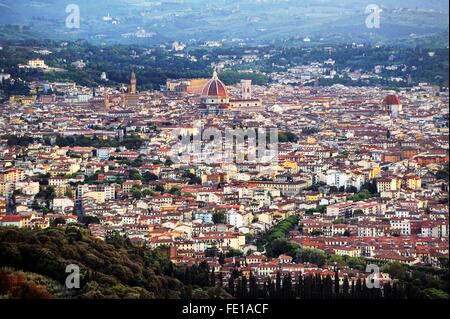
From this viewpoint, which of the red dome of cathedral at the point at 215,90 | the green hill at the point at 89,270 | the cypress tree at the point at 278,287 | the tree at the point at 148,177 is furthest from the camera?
the red dome of cathedral at the point at 215,90

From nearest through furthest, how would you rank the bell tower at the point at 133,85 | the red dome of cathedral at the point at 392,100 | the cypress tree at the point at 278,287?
the cypress tree at the point at 278,287
the red dome of cathedral at the point at 392,100
the bell tower at the point at 133,85

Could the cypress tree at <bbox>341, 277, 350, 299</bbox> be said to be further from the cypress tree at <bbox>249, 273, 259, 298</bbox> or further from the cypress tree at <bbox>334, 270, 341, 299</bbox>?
the cypress tree at <bbox>249, 273, 259, 298</bbox>

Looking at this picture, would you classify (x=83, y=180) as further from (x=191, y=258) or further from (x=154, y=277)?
(x=154, y=277)

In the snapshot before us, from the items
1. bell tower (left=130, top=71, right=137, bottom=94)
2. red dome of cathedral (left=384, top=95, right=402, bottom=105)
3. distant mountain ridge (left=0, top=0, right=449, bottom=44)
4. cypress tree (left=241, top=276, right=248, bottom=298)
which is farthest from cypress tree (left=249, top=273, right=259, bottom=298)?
distant mountain ridge (left=0, top=0, right=449, bottom=44)

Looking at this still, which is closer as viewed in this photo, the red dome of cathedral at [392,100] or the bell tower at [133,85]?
the red dome of cathedral at [392,100]

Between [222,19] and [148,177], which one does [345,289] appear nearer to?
[148,177]

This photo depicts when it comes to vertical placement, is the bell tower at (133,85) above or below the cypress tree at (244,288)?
above

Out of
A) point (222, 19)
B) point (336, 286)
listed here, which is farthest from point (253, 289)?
point (222, 19)

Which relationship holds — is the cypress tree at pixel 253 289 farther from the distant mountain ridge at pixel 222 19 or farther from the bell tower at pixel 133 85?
the distant mountain ridge at pixel 222 19

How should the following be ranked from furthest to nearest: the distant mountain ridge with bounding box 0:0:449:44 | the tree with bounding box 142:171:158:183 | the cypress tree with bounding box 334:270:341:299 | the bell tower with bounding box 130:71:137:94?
1. the distant mountain ridge with bounding box 0:0:449:44
2. the bell tower with bounding box 130:71:137:94
3. the tree with bounding box 142:171:158:183
4. the cypress tree with bounding box 334:270:341:299

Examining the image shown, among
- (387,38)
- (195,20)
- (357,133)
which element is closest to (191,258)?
(357,133)

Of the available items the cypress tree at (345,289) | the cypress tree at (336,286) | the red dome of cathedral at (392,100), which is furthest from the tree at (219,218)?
the red dome of cathedral at (392,100)

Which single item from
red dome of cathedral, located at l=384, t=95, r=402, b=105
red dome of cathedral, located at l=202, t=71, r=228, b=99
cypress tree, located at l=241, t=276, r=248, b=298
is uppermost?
red dome of cathedral, located at l=202, t=71, r=228, b=99
